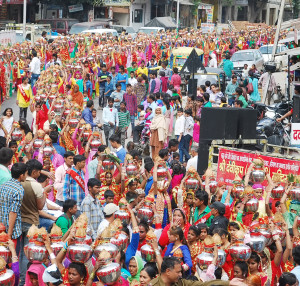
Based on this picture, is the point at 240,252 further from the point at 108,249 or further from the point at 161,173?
the point at 161,173

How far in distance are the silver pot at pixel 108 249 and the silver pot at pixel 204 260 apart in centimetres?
78

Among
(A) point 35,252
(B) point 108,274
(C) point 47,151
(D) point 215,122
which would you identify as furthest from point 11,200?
(D) point 215,122

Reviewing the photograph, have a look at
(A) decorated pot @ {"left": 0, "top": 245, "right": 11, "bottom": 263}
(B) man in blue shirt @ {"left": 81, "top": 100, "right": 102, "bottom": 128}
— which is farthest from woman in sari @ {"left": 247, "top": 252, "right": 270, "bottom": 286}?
(B) man in blue shirt @ {"left": 81, "top": 100, "right": 102, "bottom": 128}

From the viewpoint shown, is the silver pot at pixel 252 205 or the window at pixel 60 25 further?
the window at pixel 60 25

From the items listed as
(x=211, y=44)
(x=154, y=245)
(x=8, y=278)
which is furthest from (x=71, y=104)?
(x=211, y=44)

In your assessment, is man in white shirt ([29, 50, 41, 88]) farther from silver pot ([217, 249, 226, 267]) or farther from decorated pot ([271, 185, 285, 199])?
silver pot ([217, 249, 226, 267])

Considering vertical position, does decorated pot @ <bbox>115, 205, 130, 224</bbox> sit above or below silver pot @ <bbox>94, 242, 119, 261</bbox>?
below

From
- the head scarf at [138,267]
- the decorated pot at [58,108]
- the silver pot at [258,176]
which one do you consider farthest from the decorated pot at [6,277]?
the decorated pot at [58,108]

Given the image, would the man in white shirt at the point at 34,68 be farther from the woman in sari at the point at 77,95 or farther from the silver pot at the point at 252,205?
the silver pot at the point at 252,205

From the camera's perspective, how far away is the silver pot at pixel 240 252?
22.2 ft

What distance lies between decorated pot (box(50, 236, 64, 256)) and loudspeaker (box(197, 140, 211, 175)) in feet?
15.0

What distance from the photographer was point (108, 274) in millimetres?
6074

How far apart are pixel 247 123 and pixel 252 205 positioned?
3750 mm

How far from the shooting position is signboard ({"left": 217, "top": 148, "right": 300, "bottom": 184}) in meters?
9.84
